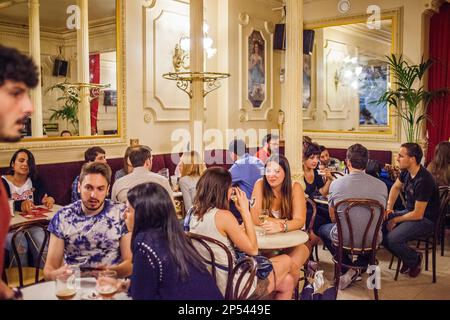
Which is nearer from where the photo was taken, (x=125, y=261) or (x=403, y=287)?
(x=125, y=261)

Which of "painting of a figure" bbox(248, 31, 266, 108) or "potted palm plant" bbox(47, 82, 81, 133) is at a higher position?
"painting of a figure" bbox(248, 31, 266, 108)

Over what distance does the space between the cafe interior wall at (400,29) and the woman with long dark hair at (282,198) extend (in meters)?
4.11

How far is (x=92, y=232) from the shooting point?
2.38 m

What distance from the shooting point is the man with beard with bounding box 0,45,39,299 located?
4.28ft

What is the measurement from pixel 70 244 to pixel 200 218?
68 cm

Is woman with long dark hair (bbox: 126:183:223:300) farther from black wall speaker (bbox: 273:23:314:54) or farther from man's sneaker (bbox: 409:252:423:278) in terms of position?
black wall speaker (bbox: 273:23:314:54)

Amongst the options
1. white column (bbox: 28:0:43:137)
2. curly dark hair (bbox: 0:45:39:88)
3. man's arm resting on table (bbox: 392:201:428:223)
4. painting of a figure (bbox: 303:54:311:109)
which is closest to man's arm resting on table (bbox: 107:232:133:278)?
curly dark hair (bbox: 0:45:39:88)

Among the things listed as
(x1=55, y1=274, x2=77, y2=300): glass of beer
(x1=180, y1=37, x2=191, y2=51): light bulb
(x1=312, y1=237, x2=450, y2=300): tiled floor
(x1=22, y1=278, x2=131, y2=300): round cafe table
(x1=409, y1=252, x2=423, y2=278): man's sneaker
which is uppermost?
(x1=180, y1=37, x2=191, y2=51): light bulb

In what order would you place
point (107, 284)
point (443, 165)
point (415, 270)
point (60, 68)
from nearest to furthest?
point (107, 284) → point (415, 270) → point (443, 165) → point (60, 68)

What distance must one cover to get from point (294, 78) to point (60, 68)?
96.8 inches

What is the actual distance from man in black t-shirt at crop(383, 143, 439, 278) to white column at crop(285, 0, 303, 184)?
1044 mm

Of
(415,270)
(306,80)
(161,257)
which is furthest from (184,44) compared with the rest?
(161,257)

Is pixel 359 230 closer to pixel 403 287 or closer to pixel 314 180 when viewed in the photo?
pixel 403 287

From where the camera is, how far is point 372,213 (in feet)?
10.9
